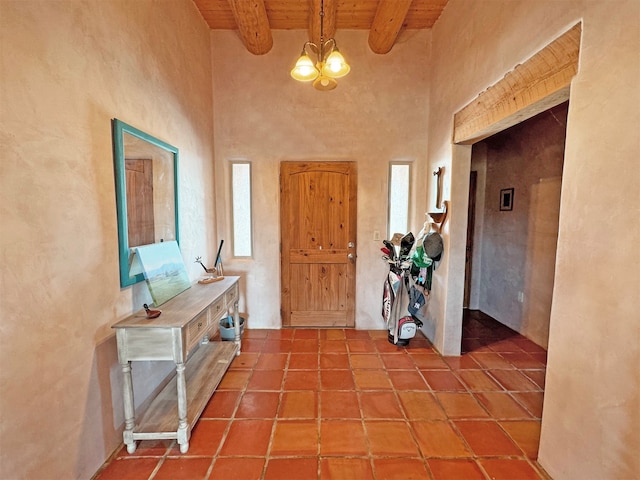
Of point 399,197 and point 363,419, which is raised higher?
point 399,197

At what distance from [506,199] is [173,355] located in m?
3.99

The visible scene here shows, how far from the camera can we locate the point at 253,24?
9.32 ft

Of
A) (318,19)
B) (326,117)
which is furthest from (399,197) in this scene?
(318,19)

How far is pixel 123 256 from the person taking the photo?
1764mm

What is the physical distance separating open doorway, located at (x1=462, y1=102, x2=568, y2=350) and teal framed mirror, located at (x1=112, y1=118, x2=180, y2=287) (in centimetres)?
372

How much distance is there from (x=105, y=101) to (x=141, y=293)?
1.24 m

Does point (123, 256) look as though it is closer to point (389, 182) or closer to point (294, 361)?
point (294, 361)

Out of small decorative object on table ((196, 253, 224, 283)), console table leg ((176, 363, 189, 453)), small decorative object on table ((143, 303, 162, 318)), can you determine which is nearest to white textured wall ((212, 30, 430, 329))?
small decorative object on table ((196, 253, 224, 283))

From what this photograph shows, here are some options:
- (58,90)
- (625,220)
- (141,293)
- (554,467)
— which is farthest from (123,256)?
(554,467)

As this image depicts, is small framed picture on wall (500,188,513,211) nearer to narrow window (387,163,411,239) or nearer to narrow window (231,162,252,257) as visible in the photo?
narrow window (387,163,411,239)

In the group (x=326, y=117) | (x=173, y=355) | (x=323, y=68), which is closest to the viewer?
(x=173, y=355)

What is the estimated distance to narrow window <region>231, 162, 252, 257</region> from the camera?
349 cm

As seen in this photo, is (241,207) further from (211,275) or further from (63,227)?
(63,227)

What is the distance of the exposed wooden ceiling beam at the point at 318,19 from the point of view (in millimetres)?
2697
